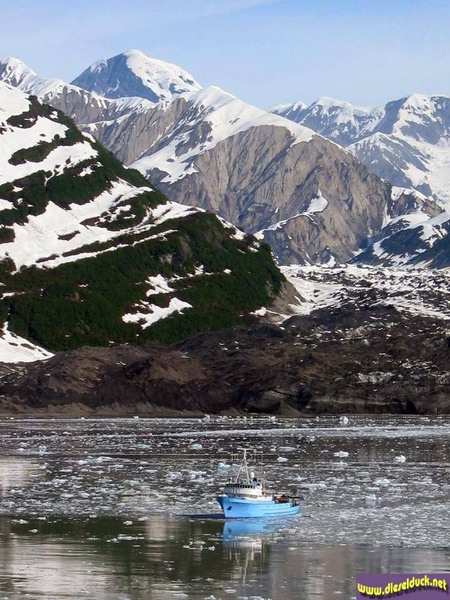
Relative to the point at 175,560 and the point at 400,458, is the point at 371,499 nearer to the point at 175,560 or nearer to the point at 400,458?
the point at 175,560

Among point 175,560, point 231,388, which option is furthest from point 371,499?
point 231,388

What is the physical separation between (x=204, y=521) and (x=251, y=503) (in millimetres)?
2432

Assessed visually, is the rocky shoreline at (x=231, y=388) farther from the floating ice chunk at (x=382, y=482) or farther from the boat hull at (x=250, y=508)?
the boat hull at (x=250, y=508)

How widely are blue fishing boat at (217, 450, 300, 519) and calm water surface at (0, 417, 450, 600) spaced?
0.82 meters

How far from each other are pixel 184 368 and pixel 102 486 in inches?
4646

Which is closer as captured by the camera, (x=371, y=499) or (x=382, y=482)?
(x=371, y=499)

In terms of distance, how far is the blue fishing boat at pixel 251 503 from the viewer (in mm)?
62094

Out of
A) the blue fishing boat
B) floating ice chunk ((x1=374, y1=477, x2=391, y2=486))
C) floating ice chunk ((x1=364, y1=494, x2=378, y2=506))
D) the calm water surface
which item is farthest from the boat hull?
floating ice chunk ((x1=374, y1=477, x2=391, y2=486))

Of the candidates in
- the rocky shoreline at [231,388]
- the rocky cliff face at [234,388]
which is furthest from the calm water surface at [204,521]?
the rocky cliff face at [234,388]

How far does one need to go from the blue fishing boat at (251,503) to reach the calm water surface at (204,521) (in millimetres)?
818

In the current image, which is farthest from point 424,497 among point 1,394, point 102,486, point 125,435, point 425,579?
point 1,394

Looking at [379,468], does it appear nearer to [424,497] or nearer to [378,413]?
[424,497]

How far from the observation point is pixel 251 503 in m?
62.2

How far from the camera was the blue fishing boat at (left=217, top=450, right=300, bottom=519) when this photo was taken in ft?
204
